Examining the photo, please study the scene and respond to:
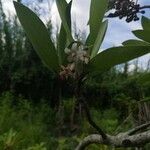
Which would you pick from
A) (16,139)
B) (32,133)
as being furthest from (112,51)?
(32,133)

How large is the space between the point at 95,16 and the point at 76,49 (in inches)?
2.3

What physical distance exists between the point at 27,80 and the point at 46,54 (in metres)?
6.73

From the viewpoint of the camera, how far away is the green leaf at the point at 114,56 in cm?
84

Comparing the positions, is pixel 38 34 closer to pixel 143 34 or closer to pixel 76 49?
pixel 76 49

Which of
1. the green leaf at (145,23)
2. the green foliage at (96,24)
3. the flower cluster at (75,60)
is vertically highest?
the green leaf at (145,23)

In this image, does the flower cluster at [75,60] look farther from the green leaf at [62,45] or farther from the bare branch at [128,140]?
the bare branch at [128,140]

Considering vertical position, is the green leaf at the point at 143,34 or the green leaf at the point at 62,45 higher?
the green leaf at the point at 143,34

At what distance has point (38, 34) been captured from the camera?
33.6 inches

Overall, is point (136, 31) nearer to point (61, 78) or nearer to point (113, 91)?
point (61, 78)

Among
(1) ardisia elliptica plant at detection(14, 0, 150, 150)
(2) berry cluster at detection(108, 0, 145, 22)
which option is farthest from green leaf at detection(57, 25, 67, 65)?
(2) berry cluster at detection(108, 0, 145, 22)

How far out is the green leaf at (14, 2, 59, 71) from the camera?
2.73ft

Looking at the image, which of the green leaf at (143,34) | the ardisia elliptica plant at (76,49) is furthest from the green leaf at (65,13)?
the green leaf at (143,34)

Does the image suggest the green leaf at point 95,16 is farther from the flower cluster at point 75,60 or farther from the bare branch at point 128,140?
the bare branch at point 128,140

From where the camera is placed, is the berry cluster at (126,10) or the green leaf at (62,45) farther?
the berry cluster at (126,10)
